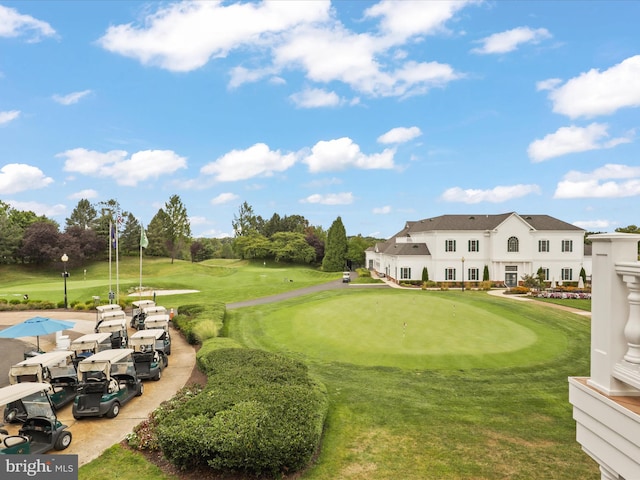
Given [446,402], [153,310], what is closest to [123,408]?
[446,402]

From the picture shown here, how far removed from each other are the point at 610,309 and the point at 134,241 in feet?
303

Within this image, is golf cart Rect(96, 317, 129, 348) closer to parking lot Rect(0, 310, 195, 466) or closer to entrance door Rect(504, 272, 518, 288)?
parking lot Rect(0, 310, 195, 466)

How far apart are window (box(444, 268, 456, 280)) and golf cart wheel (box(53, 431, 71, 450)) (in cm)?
4957

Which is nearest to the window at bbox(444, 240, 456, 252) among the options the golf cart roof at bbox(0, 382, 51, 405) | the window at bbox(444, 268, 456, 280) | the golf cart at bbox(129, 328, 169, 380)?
the window at bbox(444, 268, 456, 280)

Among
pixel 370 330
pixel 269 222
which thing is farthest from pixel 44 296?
pixel 269 222

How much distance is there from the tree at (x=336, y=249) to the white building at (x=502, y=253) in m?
29.7

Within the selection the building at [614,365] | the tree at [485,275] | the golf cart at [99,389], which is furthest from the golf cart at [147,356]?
the tree at [485,275]

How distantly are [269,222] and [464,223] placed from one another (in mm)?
67537

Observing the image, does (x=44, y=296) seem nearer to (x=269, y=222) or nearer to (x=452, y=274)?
(x=452, y=274)

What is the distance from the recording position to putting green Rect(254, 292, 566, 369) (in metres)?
18.8

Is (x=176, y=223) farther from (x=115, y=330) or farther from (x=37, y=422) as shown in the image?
(x=37, y=422)

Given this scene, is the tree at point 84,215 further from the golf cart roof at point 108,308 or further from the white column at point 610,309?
the white column at point 610,309

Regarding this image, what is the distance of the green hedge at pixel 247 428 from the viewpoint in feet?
28.1

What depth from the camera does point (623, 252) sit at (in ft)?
12.9
